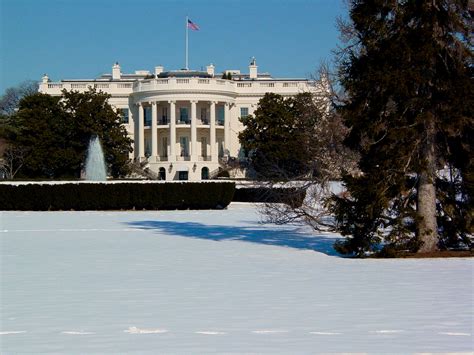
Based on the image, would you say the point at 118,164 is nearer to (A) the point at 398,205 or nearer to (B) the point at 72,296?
(A) the point at 398,205

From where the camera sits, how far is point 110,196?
39562 millimetres

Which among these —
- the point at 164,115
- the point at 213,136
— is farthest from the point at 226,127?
the point at 164,115

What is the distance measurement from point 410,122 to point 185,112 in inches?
2448

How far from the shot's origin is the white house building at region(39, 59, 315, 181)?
245 ft

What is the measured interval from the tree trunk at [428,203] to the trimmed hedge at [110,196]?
24037 millimetres

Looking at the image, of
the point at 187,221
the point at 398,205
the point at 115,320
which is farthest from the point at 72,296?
the point at 187,221

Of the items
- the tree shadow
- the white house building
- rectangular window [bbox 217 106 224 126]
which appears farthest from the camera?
rectangular window [bbox 217 106 224 126]

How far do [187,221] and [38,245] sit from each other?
1158 cm

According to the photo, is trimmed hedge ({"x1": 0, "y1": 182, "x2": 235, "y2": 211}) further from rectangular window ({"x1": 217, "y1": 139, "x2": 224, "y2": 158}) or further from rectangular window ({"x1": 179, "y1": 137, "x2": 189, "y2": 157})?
rectangular window ({"x1": 179, "y1": 137, "x2": 189, "y2": 157})

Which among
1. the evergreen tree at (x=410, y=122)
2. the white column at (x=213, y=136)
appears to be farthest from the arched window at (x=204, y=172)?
the evergreen tree at (x=410, y=122)

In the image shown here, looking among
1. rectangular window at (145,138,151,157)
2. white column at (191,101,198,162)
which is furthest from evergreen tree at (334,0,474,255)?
rectangular window at (145,138,151,157)

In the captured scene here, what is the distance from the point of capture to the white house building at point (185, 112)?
2945 inches

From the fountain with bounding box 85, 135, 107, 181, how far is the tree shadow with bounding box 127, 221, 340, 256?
25712mm

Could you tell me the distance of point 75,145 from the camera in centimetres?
6456
